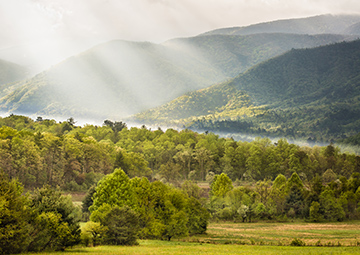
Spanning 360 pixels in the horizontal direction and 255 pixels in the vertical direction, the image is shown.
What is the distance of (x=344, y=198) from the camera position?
102m

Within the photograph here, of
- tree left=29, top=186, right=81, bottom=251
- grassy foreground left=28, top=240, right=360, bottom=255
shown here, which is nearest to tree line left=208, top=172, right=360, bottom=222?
grassy foreground left=28, top=240, right=360, bottom=255

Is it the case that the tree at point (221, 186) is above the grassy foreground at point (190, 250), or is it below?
above

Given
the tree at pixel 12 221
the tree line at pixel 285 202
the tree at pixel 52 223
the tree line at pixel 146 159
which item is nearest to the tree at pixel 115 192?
the tree at pixel 52 223

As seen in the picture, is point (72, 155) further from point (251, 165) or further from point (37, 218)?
point (37, 218)

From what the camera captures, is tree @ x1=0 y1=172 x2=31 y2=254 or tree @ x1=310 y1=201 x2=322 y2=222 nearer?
tree @ x1=0 y1=172 x2=31 y2=254

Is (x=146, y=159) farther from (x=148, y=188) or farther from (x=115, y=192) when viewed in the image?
(x=115, y=192)

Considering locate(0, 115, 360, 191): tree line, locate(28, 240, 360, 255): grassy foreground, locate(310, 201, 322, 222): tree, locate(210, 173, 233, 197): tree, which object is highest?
locate(0, 115, 360, 191): tree line

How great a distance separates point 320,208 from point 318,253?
62.8m

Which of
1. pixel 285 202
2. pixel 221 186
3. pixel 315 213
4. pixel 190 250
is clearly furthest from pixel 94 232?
pixel 285 202

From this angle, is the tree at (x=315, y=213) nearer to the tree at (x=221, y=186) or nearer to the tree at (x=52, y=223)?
the tree at (x=221, y=186)

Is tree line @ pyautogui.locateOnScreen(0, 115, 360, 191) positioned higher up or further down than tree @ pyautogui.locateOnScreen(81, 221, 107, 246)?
higher up

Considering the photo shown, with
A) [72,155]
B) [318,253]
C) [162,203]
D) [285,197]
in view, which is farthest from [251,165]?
[318,253]

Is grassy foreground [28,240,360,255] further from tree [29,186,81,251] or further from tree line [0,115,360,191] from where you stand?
tree line [0,115,360,191]

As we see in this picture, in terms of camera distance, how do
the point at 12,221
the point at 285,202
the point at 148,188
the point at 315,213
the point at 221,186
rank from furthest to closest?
the point at 221,186 < the point at 285,202 < the point at 315,213 < the point at 148,188 < the point at 12,221
